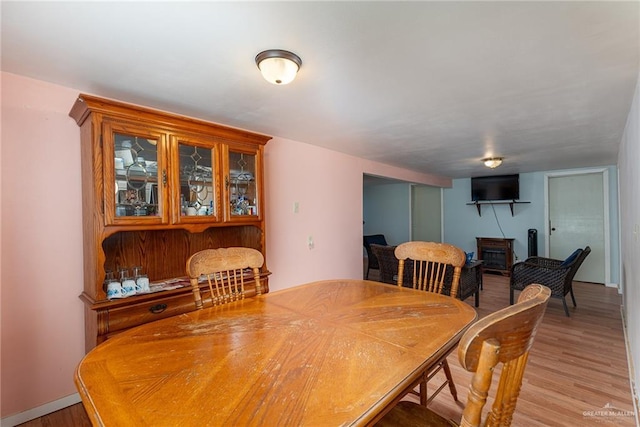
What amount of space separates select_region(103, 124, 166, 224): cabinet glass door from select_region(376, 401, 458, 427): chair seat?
5.79ft

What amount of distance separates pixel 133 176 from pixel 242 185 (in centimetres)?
82

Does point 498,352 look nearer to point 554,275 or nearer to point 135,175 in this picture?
point 135,175

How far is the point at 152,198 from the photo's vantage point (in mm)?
2021

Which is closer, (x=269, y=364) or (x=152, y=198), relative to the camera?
(x=269, y=364)

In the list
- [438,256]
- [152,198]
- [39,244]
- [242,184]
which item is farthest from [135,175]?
[438,256]

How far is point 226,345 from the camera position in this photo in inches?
42.9

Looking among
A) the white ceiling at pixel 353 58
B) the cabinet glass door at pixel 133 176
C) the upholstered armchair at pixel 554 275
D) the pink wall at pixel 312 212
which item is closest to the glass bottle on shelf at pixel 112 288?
the cabinet glass door at pixel 133 176

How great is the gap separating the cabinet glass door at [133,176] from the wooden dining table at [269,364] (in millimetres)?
919

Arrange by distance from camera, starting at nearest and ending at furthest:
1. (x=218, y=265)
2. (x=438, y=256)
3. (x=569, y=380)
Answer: (x=218, y=265), (x=438, y=256), (x=569, y=380)

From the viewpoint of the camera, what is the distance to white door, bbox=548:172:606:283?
5.12 m

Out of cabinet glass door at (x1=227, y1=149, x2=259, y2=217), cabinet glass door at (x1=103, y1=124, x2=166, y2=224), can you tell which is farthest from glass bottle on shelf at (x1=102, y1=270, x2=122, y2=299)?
cabinet glass door at (x1=227, y1=149, x2=259, y2=217)

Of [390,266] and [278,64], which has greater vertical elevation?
[278,64]

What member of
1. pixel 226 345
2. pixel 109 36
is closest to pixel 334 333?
pixel 226 345

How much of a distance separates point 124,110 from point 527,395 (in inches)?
127
